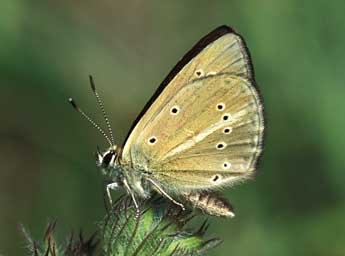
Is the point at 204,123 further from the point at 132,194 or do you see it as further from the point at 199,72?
the point at 132,194

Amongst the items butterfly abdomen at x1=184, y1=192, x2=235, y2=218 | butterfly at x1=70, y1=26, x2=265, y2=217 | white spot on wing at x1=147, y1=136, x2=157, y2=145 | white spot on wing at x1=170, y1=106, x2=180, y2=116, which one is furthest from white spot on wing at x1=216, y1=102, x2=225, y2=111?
butterfly abdomen at x1=184, y1=192, x2=235, y2=218

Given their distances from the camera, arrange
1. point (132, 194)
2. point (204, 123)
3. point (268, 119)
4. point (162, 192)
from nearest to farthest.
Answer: point (132, 194)
point (162, 192)
point (204, 123)
point (268, 119)

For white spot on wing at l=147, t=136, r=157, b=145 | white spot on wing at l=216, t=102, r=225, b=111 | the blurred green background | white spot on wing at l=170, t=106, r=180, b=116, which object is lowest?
the blurred green background

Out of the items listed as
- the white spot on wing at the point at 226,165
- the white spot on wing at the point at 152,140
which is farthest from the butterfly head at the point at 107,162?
the white spot on wing at the point at 226,165

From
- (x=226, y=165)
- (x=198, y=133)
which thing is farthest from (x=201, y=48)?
(x=226, y=165)

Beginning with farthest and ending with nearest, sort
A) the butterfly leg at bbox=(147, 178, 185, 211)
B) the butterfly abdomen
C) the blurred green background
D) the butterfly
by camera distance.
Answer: the blurred green background → the butterfly → the butterfly abdomen → the butterfly leg at bbox=(147, 178, 185, 211)

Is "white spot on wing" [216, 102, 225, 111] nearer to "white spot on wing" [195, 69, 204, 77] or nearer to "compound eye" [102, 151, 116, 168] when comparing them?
"white spot on wing" [195, 69, 204, 77]
